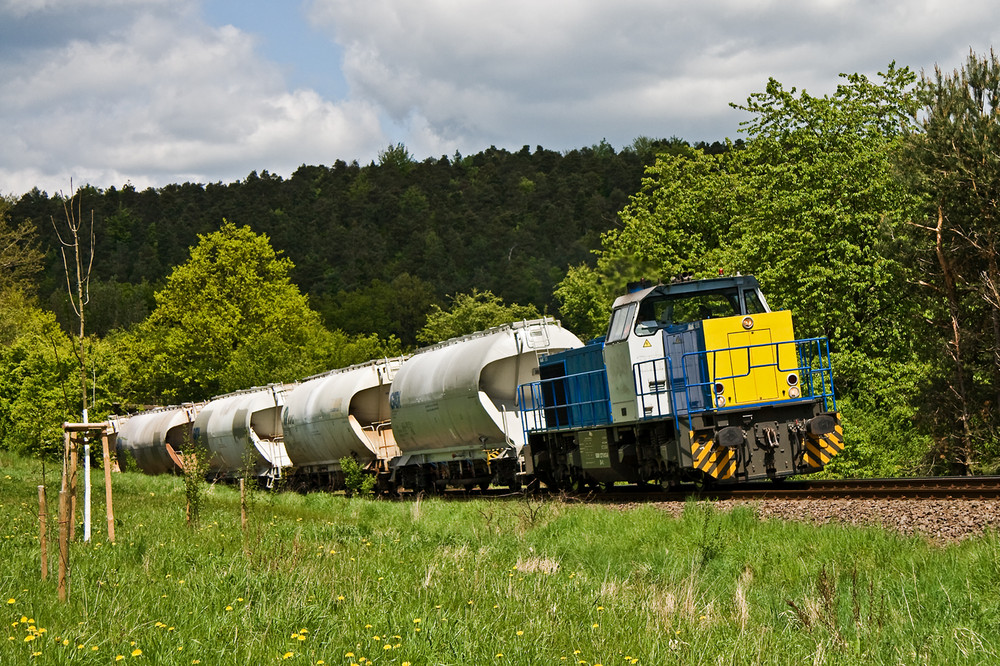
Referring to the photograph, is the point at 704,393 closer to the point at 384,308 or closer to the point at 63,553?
the point at 63,553

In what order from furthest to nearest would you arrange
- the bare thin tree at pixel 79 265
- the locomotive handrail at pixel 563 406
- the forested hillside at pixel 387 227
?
the forested hillside at pixel 387 227 → the locomotive handrail at pixel 563 406 → the bare thin tree at pixel 79 265

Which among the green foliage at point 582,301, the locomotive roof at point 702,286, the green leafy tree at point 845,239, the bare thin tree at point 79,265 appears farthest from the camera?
the green foliage at point 582,301

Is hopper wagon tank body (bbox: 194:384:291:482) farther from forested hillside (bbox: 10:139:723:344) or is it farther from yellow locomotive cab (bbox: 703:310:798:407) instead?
forested hillside (bbox: 10:139:723:344)

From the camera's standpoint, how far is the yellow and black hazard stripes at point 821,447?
50.2 ft

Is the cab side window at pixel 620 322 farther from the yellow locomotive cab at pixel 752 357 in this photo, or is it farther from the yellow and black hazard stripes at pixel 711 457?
the yellow and black hazard stripes at pixel 711 457

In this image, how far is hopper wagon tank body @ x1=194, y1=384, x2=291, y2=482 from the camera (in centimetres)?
2945

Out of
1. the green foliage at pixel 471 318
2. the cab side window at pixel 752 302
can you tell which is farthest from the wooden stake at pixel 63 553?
the green foliage at pixel 471 318

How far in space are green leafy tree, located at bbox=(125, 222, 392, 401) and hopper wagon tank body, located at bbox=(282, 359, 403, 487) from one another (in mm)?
21336

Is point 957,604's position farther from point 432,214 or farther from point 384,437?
point 432,214

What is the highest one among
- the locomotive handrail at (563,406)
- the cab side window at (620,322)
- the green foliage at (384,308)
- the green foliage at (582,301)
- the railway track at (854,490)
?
the green foliage at (384,308)

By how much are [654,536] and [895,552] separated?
3029 mm

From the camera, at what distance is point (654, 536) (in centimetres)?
1196

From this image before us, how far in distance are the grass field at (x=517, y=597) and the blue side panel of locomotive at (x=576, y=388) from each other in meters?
4.59

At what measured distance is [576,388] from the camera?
18.9 metres
